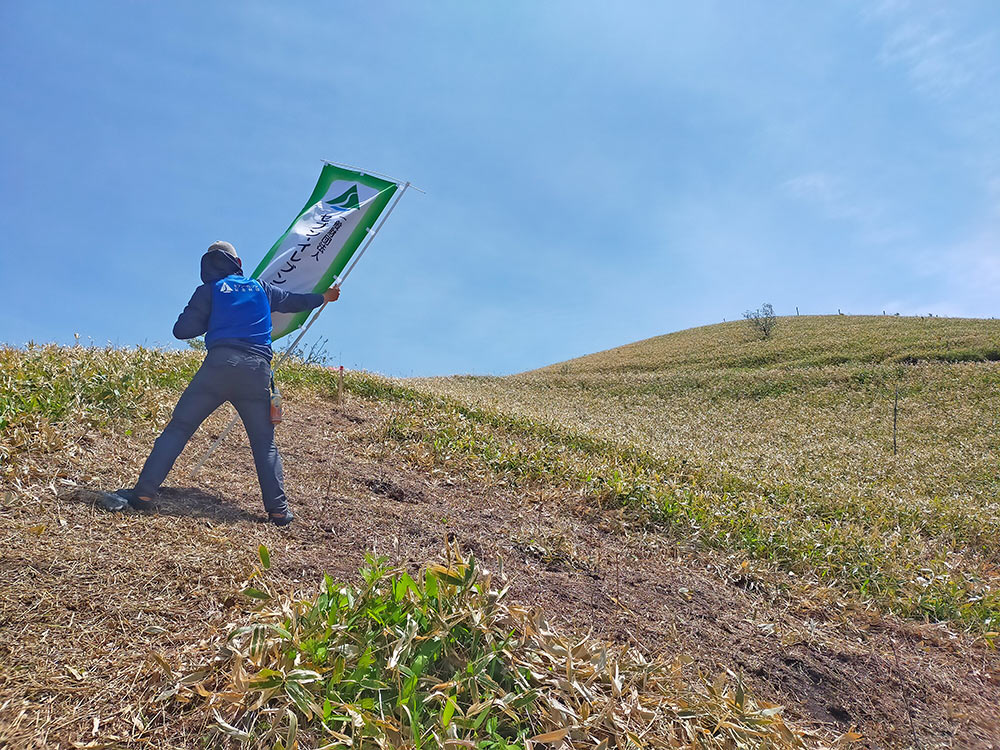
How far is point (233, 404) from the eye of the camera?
5266 mm

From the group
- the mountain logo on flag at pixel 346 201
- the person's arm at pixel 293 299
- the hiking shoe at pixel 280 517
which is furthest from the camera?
the mountain logo on flag at pixel 346 201

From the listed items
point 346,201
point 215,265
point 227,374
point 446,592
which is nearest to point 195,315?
point 215,265

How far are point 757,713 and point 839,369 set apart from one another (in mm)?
28428

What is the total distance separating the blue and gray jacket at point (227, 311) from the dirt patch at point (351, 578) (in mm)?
1534

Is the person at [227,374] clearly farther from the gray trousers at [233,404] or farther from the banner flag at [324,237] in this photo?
the banner flag at [324,237]

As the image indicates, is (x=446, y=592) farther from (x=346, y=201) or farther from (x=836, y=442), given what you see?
(x=836, y=442)

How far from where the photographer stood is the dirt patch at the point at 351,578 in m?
3.22

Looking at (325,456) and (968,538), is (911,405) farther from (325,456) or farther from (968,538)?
(325,456)

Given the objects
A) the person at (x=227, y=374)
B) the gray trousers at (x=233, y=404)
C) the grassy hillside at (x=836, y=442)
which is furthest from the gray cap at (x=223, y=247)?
the grassy hillside at (x=836, y=442)

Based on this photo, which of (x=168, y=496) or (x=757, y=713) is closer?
(x=757, y=713)

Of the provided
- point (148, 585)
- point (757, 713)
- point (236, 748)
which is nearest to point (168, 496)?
point (148, 585)

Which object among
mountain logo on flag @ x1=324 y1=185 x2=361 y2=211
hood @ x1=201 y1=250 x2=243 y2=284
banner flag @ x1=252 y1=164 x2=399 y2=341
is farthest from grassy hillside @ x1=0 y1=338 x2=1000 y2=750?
mountain logo on flag @ x1=324 y1=185 x2=361 y2=211

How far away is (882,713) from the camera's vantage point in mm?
4109

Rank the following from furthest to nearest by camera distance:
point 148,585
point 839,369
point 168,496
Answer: point 839,369, point 168,496, point 148,585
